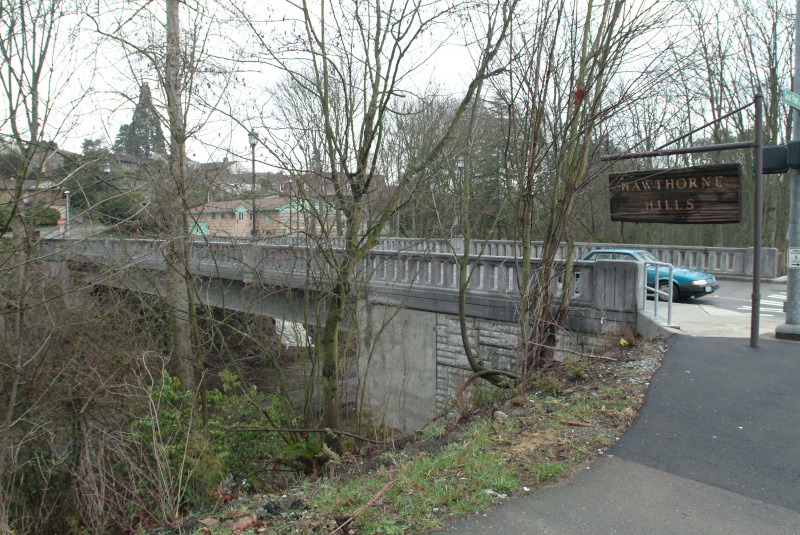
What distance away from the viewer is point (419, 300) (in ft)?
44.8

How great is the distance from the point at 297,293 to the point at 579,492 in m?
10.3

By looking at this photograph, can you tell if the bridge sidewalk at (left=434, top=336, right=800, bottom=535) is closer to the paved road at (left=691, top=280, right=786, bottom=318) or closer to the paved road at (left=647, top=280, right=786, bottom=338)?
the paved road at (left=647, top=280, right=786, bottom=338)

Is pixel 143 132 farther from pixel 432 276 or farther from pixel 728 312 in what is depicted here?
pixel 728 312

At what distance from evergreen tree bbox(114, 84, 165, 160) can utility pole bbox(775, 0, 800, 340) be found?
9174mm

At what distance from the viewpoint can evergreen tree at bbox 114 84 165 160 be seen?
29.2 feet

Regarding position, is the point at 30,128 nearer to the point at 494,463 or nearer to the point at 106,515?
the point at 106,515

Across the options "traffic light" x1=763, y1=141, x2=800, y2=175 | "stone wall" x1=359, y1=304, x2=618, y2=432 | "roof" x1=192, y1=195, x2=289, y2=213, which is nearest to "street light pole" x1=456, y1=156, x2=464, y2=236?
"stone wall" x1=359, y1=304, x2=618, y2=432

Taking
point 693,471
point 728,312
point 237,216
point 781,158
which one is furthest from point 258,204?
point 728,312

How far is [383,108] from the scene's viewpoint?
8.02m

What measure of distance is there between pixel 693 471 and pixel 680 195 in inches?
181

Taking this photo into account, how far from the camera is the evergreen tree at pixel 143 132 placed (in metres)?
8.91

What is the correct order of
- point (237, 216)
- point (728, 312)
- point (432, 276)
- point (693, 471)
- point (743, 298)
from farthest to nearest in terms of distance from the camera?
point (743, 298) → point (432, 276) → point (728, 312) → point (237, 216) → point (693, 471)

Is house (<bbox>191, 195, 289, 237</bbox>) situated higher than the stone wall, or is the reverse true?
house (<bbox>191, 195, 289, 237</bbox>)

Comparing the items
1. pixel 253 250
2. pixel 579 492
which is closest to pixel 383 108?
pixel 253 250
